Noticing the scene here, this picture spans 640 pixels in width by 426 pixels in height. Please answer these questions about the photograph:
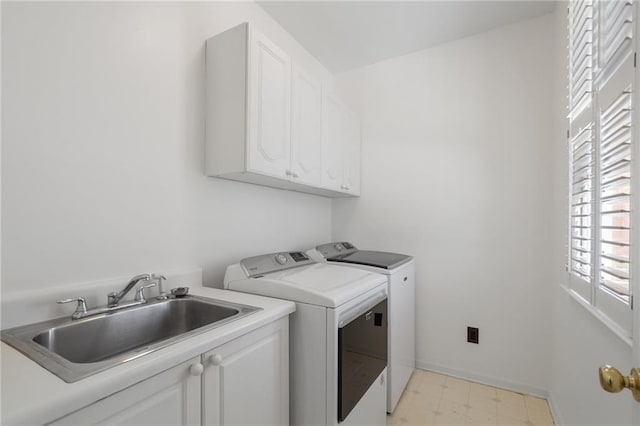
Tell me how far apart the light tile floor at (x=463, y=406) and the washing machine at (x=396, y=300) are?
0.28 ft

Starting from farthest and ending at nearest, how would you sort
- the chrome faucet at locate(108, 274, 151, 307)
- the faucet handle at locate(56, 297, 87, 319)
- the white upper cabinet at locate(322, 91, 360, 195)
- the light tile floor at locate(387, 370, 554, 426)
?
the white upper cabinet at locate(322, 91, 360, 195) → the light tile floor at locate(387, 370, 554, 426) → the chrome faucet at locate(108, 274, 151, 307) → the faucet handle at locate(56, 297, 87, 319)

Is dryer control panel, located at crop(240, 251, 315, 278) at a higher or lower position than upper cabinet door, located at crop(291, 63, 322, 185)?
lower

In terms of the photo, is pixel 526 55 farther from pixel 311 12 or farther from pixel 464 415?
pixel 464 415

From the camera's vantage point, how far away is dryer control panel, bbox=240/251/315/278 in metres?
1.59

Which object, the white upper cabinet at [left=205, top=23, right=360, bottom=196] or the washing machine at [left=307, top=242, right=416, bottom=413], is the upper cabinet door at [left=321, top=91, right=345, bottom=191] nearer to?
the white upper cabinet at [left=205, top=23, right=360, bottom=196]

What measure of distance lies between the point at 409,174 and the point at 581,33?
1.37 meters

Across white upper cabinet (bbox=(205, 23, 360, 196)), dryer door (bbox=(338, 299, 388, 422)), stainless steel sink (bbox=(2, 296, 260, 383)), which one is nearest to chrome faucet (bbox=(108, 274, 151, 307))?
stainless steel sink (bbox=(2, 296, 260, 383))

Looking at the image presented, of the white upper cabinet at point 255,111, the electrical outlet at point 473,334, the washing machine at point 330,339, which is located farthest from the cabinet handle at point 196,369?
the electrical outlet at point 473,334

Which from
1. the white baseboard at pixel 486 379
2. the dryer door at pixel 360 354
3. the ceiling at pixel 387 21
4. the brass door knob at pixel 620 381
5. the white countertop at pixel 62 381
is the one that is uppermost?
the ceiling at pixel 387 21

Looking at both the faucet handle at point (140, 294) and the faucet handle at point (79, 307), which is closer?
the faucet handle at point (79, 307)

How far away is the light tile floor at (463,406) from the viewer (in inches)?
72.5

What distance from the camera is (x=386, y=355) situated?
1.83 meters

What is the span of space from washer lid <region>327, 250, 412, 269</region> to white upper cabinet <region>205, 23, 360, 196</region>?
2.01 ft

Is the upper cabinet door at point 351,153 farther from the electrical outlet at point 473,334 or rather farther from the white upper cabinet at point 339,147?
the electrical outlet at point 473,334
